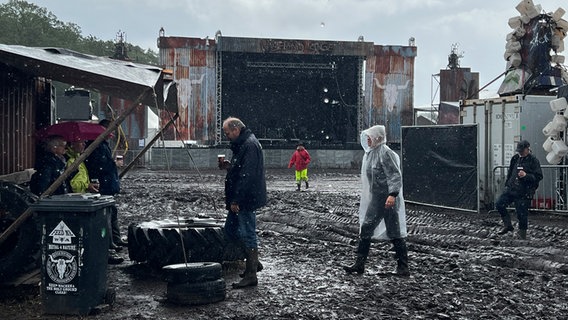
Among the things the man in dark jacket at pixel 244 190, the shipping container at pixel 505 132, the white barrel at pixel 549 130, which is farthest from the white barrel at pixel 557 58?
the man in dark jacket at pixel 244 190

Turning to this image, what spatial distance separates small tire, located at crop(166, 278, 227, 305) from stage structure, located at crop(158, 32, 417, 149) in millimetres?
30576

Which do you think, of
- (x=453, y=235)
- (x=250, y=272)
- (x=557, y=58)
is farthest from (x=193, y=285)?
(x=557, y=58)

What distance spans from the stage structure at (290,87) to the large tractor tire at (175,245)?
95.0 feet

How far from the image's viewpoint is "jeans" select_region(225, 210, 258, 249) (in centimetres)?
723

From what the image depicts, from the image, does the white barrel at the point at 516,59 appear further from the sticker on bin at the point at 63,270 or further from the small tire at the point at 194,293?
the sticker on bin at the point at 63,270

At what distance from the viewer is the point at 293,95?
39875 mm

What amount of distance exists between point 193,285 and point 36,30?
59870 mm

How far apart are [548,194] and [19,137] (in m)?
10.9

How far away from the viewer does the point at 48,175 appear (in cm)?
679

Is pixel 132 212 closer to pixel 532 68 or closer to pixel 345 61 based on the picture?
pixel 532 68

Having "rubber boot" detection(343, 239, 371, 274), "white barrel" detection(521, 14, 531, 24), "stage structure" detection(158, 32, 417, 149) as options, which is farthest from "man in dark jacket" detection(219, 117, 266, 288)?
"stage structure" detection(158, 32, 417, 149)

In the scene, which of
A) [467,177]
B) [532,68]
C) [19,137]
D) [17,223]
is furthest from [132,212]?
[532,68]

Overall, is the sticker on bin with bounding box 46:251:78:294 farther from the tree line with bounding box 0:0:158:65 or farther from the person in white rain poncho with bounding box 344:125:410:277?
the tree line with bounding box 0:0:158:65

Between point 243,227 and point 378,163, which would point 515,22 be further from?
point 243,227
